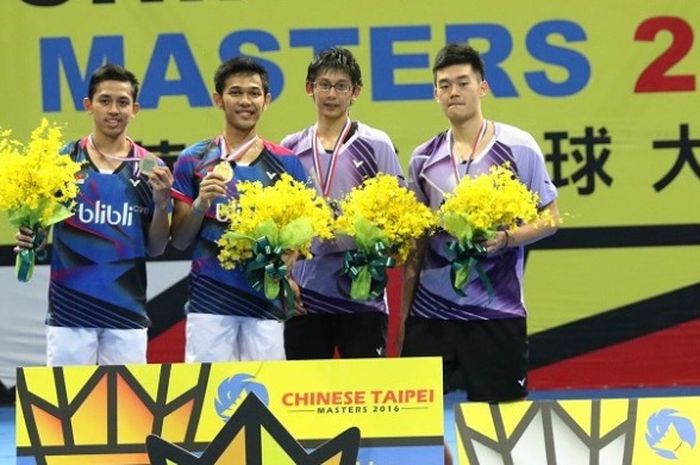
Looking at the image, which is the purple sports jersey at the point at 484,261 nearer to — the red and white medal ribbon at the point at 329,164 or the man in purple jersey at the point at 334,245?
the man in purple jersey at the point at 334,245

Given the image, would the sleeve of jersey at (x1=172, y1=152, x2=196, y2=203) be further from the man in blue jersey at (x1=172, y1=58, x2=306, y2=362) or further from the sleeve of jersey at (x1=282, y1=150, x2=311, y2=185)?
the sleeve of jersey at (x1=282, y1=150, x2=311, y2=185)

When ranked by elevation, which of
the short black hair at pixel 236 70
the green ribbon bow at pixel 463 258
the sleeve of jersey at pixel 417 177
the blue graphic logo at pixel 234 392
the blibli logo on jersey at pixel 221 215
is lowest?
the blue graphic logo at pixel 234 392

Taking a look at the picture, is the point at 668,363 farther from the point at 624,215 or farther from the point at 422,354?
the point at 422,354

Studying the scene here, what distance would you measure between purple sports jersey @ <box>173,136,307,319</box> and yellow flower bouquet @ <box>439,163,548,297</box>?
0.80 metres

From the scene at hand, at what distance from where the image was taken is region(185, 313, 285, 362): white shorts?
5.27m

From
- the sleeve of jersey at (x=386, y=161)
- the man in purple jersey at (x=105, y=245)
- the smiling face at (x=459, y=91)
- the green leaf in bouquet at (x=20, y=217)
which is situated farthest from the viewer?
the sleeve of jersey at (x=386, y=161)

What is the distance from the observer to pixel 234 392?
426 centimetres

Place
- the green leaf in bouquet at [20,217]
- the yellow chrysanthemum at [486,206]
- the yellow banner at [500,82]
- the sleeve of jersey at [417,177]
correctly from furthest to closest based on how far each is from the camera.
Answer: the yellow banner at [500,82] < the sleeve of jersey at [417,177] < the green leaf in bouquet at [20,217] < the yellow chrysanthemum at [486,206]

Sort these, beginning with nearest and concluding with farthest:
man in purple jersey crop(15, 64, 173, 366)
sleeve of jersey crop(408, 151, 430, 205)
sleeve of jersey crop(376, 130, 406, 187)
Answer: sleeve of jersey crop(408, 151, 430, 205) < man in purple jersey crop(15, 64, 173, 366) < sleeve of jersey crop(376, 130, 406, 187)

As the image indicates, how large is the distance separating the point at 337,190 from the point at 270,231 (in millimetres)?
622

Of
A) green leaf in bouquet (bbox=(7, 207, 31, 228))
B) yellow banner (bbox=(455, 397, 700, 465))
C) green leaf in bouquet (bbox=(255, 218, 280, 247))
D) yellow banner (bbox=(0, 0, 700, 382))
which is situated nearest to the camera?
yellow banner (bbox=(455, 397, 700, 465))

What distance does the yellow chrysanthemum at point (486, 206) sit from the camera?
4.77 metres

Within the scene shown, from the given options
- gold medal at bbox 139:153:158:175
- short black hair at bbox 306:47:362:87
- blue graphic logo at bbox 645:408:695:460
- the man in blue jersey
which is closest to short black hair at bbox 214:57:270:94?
the man in blue jersey

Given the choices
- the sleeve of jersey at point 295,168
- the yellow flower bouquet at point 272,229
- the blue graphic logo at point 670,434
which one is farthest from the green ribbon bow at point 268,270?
the blue graphic logo at point 670,434
